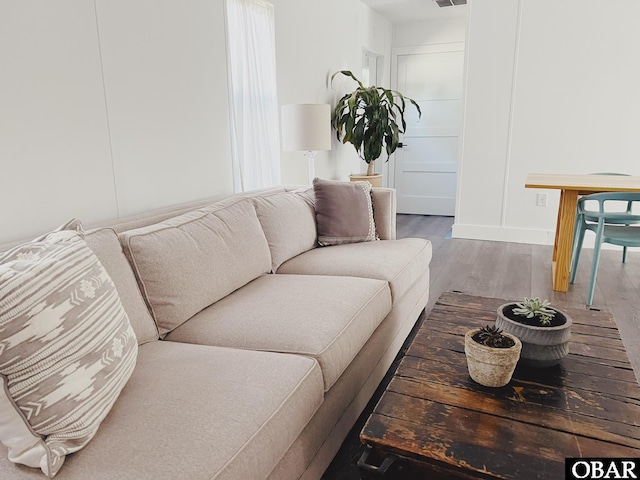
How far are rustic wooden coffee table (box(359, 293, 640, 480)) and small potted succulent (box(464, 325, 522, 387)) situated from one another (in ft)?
0.11

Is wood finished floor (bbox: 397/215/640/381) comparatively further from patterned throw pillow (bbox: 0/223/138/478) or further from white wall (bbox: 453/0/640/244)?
patterned throw pillow (bbox: 0/223/138/478)

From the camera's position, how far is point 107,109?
7.02ft

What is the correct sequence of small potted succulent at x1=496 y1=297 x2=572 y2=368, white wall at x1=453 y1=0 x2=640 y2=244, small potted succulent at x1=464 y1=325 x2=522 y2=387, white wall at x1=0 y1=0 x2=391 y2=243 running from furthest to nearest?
white wall at x1=453 y1=0 x2=640 y2=244, white wall at x1=0 y1=0 x2=391 y2=243, small potted succulent at x1=496 y1=297 x2=572 y2=368, small potted succulent at x1=464 y1=325 x2=522 y2=387

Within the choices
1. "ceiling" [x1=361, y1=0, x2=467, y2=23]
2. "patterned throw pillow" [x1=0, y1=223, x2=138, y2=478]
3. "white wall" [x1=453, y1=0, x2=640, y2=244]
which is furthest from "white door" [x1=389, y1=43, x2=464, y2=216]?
"patterned throw pillow" [x1=0, y1=223, x2=138, y2=478]

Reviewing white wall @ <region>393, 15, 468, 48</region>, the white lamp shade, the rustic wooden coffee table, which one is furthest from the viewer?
white wall @ <region>393, 15, 468, 48</region>

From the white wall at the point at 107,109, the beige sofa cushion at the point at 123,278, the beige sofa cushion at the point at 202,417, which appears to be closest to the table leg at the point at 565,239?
the white wall at the point at 107,109

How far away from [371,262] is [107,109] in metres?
1.44

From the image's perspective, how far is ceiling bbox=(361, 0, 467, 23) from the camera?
516 cm

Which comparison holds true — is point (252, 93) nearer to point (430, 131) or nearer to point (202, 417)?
point (202, 417)

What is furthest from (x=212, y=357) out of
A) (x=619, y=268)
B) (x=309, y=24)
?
(x=619, y=268)

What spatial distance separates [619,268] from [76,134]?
4.04 m

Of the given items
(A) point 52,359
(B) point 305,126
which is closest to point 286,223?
(B) point 305,126

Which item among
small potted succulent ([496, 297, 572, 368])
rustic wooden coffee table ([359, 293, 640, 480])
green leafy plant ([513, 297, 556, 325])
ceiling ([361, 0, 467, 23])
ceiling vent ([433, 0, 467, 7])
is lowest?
rustic wooden coffee table ([359, 293, 640, 480])

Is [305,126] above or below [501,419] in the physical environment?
above
